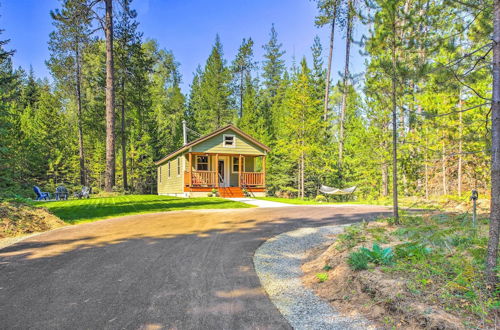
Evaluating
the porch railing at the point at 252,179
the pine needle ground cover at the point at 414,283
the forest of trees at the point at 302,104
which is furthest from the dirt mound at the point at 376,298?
the porch railing at the point at 252,179

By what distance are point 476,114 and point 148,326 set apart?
1252 centimetres

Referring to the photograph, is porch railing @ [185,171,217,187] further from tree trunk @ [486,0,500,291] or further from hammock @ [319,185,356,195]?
tree trunk @ [486,0,500,291]

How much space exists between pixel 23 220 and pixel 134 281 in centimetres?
504

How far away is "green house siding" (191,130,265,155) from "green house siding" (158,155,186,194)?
6.02ft

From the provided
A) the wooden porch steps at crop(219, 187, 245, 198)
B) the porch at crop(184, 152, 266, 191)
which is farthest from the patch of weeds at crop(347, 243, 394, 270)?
the porch at crop(184, 152, 266, 191)

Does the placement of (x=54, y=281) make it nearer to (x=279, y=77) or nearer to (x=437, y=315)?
(x=437, y=315)

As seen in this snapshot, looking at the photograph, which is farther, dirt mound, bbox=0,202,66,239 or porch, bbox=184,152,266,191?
porch, bbox=184,152,266,191

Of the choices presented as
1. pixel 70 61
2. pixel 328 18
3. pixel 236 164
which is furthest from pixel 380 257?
pixel 70 61

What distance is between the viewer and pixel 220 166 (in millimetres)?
19922

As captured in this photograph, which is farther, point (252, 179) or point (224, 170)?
point (224, 170)

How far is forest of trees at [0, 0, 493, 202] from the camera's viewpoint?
580 cm

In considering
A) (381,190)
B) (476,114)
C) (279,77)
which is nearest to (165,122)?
(279,77)

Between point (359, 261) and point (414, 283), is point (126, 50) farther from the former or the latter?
point (414, 283)

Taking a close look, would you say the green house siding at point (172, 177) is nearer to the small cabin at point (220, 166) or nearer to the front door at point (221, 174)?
the small cabin at point (220, 166)
